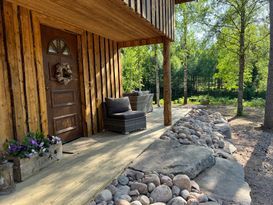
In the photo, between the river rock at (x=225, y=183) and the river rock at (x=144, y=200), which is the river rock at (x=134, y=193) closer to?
the river rock at (x=144, y=200)

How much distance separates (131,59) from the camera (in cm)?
1166

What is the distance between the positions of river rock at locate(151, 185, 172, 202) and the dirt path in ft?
4.44

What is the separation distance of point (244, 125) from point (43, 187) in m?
6.86

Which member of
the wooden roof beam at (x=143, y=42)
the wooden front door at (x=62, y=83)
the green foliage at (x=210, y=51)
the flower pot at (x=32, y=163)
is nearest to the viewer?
the flower pot at (x=32, y=163)

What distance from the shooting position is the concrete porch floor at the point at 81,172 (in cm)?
205

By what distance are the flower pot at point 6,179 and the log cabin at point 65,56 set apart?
0.66m

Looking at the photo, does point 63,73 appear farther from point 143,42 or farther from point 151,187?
point 151,187

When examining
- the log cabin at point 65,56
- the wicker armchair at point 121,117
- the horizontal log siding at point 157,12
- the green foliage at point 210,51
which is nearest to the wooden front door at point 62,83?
the log cabin at point 65,56

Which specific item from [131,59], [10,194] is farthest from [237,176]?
[131,59]

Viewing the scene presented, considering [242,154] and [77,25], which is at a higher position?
[77,25]

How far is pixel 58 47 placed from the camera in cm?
382

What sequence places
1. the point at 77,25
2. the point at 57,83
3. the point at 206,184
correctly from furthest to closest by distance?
the point at 77,25 → the point at 57,83 → the point at 206,184

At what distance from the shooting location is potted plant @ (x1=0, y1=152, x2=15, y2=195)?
215 cm

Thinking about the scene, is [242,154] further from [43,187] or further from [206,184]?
[43,187]
